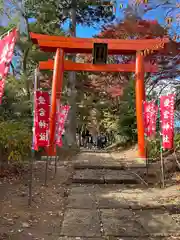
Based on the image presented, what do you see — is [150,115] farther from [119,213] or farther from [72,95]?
[72,95]

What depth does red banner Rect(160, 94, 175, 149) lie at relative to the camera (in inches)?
279

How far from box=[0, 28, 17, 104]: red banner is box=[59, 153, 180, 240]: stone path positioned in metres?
2.16

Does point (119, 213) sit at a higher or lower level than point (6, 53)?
lower

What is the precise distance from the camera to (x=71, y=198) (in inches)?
230

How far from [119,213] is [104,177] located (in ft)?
9.54

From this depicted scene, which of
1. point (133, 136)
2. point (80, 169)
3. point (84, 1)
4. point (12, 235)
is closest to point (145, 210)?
point (12, 235)

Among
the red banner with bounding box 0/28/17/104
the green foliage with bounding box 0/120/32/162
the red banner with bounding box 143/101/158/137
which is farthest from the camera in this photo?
the red banner with bounding box 143/101/158/137

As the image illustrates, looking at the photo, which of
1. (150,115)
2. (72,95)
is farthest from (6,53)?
(72,95)

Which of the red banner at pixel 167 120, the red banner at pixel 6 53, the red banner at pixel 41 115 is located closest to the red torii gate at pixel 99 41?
the red banner at pixel 167 120

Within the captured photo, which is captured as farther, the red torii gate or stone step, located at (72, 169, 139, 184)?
the red torii gate

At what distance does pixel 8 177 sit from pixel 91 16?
12.9 m

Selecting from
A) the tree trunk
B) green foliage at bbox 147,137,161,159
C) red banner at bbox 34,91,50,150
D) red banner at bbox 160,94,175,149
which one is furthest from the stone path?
the tree trunk

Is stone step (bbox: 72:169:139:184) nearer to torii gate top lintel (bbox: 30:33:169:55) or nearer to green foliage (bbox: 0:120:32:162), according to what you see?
green foliage (bbox: 0:120:32:162)

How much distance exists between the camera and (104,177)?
7.73 meters
